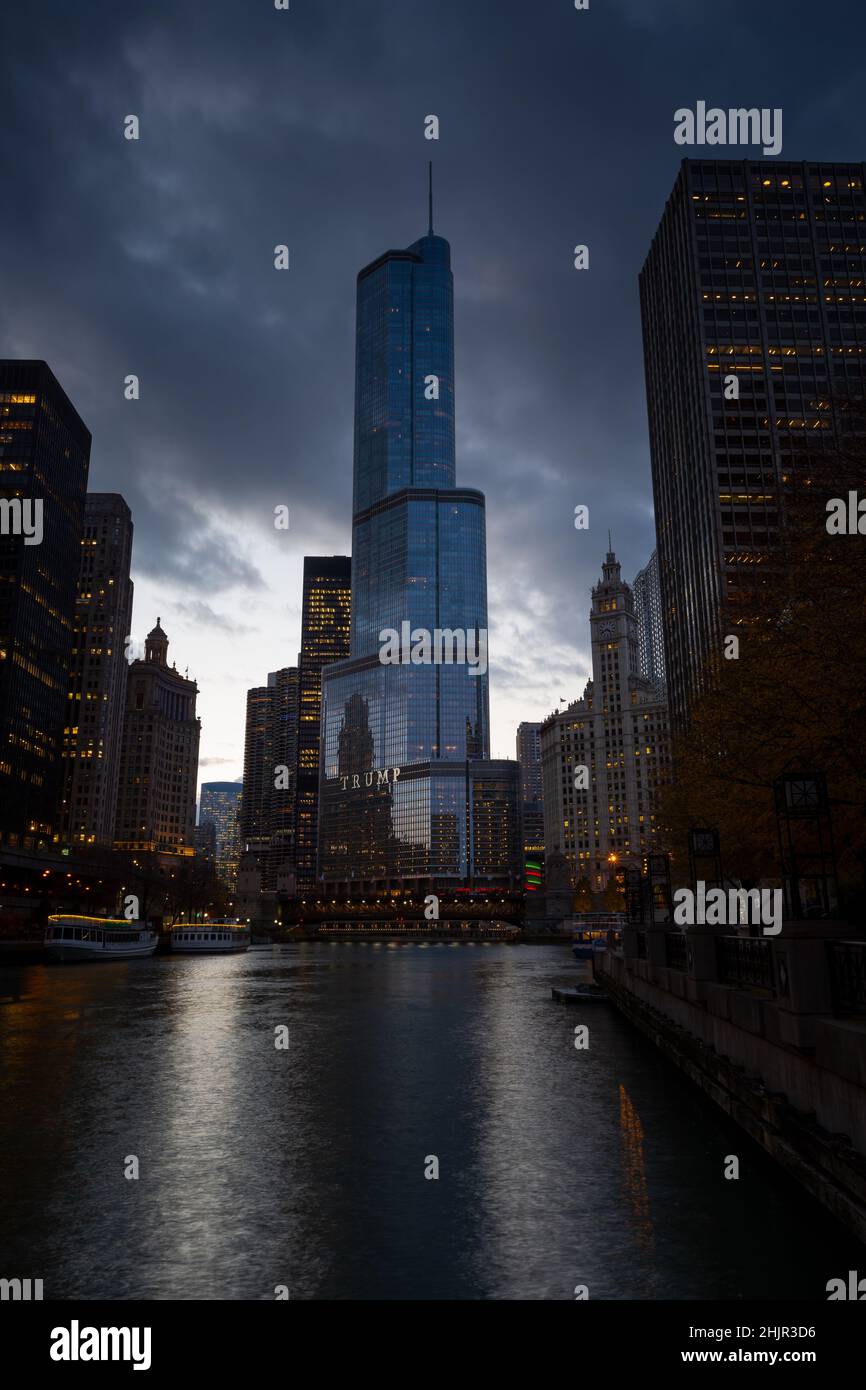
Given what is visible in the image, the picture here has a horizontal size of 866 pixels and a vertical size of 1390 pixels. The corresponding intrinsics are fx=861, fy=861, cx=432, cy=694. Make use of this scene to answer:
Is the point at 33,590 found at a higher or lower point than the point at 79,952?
higher

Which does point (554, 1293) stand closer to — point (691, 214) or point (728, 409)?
point (728, 409)

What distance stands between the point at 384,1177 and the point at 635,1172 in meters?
5.39

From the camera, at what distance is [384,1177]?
18.4 meters

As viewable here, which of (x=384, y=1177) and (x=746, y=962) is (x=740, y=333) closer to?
(x=746, y=962)

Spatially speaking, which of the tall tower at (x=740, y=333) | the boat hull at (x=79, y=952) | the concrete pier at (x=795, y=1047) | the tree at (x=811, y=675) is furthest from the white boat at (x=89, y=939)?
the concrete pier at (x=795, y=1047)

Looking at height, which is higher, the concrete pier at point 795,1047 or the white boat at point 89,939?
the concrete pier at point 795,1047

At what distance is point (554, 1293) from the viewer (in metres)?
12.4

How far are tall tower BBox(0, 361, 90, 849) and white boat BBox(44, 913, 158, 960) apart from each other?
2158 inches

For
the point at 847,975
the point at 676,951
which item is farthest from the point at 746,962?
the point at 676,951

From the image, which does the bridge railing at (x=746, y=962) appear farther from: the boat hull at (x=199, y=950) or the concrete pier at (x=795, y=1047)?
the boat hull at (x=199, y=950)

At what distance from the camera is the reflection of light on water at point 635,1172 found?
14.9 m

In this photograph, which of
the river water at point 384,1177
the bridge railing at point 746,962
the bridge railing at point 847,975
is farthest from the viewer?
the bridge railing at point 746,962

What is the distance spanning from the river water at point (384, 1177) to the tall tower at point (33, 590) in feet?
469
